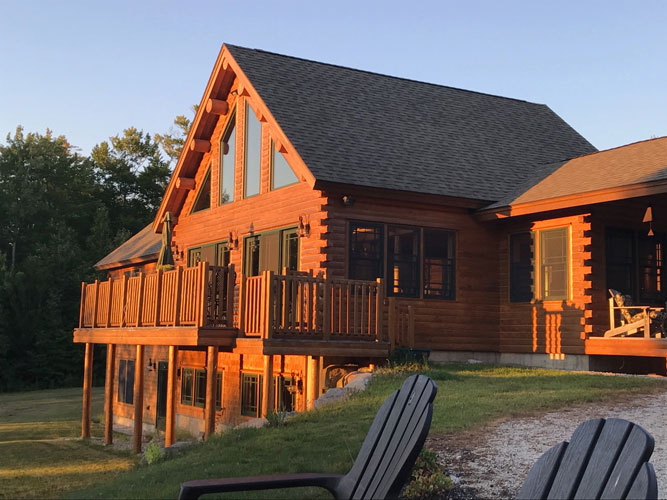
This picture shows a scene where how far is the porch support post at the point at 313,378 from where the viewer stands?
42.4 feet

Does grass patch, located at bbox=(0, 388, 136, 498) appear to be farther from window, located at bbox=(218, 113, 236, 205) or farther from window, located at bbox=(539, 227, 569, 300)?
window, located at bbox=(539, 227, 569, 300)

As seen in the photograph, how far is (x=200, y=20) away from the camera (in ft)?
90.6

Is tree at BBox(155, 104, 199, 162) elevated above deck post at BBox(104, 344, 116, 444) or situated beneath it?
elevated above

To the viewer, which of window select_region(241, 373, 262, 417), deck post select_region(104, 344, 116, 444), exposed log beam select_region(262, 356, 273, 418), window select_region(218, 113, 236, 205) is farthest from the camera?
window select_region(218, 113, 236, 205)

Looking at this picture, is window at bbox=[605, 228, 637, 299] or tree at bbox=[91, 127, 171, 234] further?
tree at bbox=[91, 127, 171, 234]

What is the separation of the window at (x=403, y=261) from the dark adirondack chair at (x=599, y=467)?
1200cm

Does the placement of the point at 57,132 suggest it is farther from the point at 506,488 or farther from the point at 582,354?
the point at 506,488

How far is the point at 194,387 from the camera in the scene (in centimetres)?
2000

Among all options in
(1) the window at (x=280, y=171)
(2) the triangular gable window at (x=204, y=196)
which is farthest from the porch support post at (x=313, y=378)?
(2) the triangular gable window at (x=204, y=196)

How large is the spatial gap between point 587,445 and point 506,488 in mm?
3567

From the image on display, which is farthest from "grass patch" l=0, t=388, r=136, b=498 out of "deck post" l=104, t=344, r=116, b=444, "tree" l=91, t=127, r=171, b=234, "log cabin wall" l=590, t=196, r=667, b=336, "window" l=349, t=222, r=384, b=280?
"tree" l=91, t=127, r=171, b=234

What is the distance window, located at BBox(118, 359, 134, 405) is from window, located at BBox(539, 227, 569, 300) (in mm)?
13512

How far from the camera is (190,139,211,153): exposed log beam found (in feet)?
64.8

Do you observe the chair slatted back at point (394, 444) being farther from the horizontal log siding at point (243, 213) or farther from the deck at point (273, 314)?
the horizontal log siding at point (243, 213)
